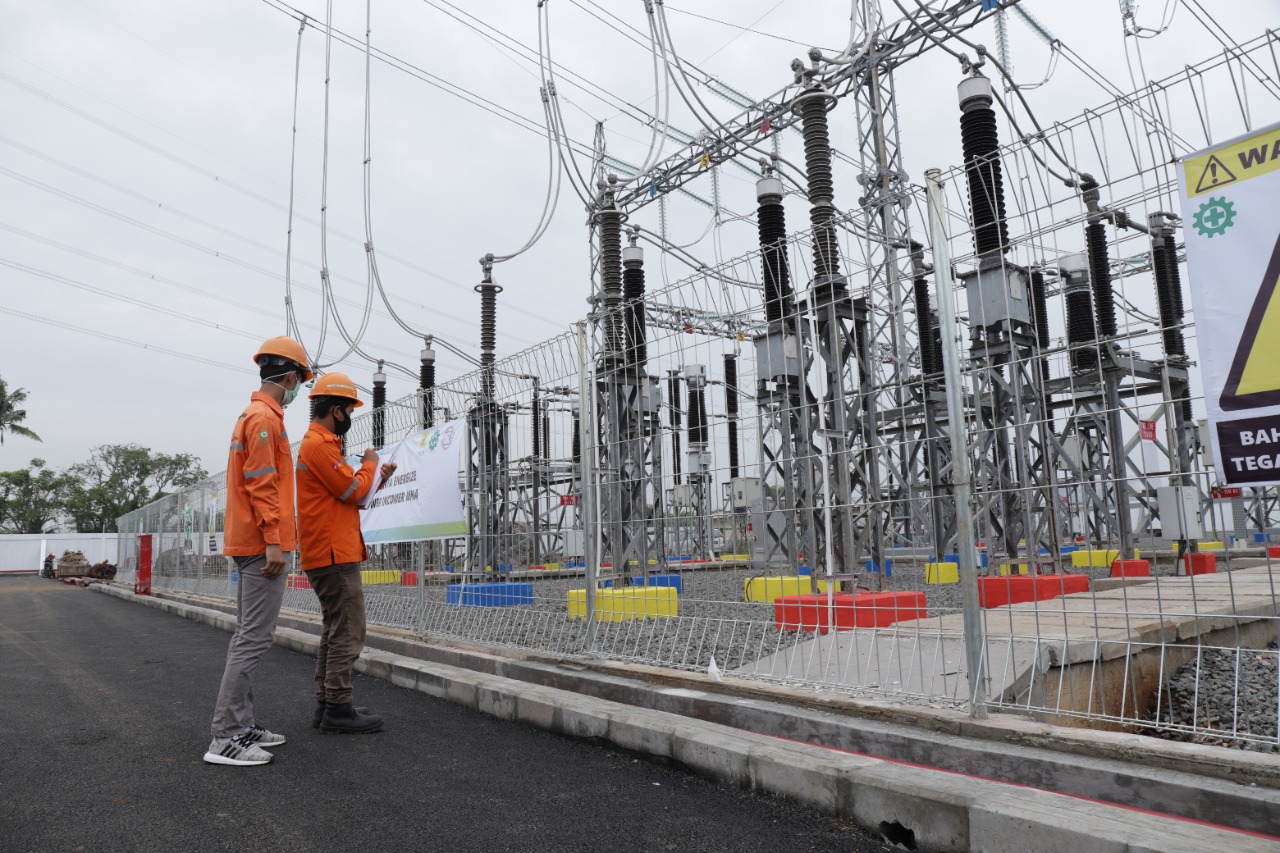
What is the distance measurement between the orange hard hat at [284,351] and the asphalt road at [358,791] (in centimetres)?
210

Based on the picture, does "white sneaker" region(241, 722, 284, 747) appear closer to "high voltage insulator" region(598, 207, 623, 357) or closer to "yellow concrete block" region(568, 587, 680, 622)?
"yellow concrete block" region(568, 587, 680, 622)

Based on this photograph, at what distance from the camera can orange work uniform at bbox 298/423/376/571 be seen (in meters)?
4.77

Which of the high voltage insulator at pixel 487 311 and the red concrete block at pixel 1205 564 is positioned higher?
the high voltage insulator at pixel 487 311

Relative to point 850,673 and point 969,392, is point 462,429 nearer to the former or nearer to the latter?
point 850,673

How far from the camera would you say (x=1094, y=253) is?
11.0 meters

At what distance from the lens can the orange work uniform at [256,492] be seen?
13.8 ft

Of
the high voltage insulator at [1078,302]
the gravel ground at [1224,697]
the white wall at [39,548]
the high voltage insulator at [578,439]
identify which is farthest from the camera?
the white wall at [39,548]

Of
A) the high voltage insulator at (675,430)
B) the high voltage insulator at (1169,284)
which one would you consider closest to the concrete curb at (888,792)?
the high voltage insulator at (675,430)

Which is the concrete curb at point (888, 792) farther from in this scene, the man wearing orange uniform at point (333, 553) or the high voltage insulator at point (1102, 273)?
the high voltage insulator at point (1102, 273)

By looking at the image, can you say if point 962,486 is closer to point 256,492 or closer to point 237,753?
point 256,492

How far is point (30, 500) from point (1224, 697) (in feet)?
240

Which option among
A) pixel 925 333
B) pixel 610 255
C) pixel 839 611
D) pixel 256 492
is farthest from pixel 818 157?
pixel 256 492

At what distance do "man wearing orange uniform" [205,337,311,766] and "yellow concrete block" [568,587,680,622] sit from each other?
2303 mm

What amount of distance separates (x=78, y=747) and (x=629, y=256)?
11.8m
